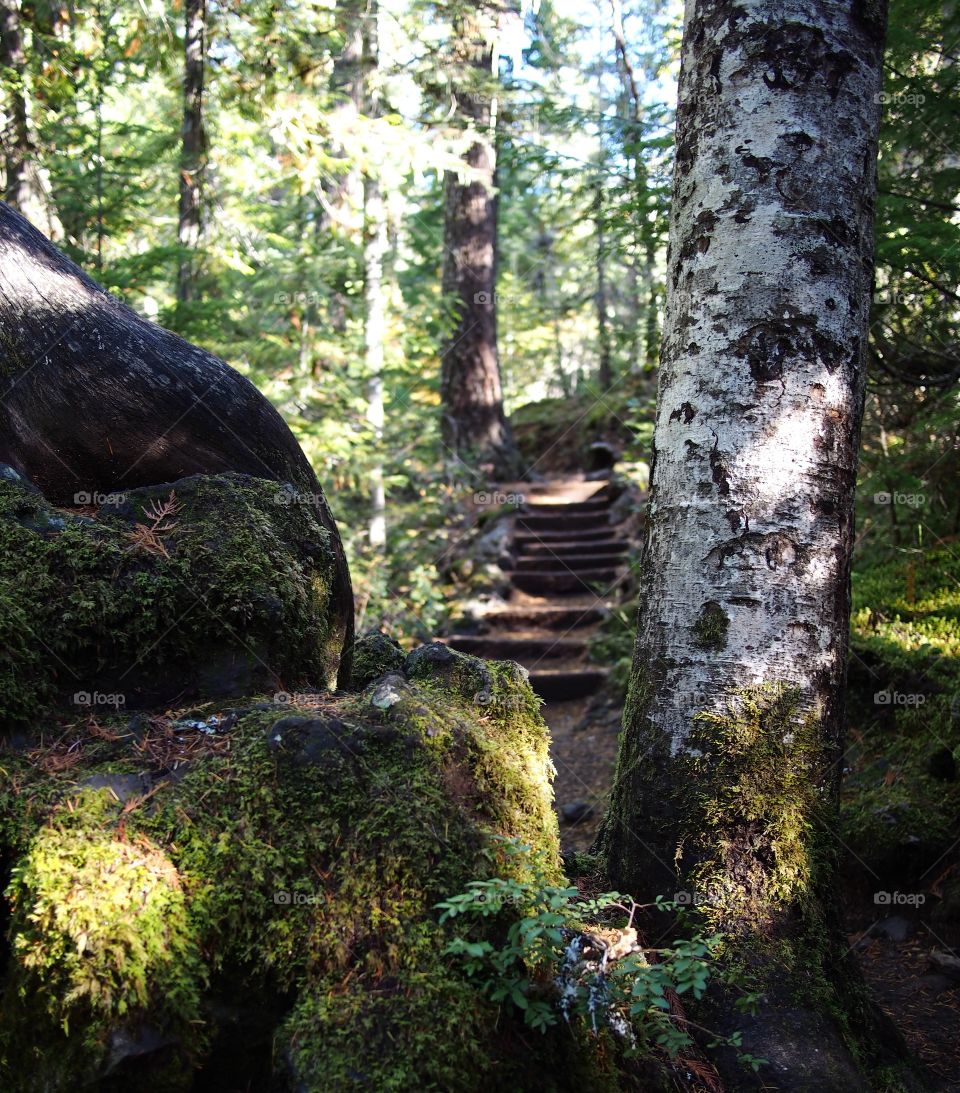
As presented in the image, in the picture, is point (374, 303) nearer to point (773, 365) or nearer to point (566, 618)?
point (566, 618)

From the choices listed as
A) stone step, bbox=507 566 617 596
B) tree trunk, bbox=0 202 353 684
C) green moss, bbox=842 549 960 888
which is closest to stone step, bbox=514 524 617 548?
stone step, bbox=507 566 617 596

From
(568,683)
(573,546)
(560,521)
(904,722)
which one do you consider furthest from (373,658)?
(560,521)

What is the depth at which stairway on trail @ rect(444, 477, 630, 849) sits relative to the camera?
7416mm

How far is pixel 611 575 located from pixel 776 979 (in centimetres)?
930

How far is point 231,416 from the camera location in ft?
12.1

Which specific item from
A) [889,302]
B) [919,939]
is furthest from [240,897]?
[889,302]

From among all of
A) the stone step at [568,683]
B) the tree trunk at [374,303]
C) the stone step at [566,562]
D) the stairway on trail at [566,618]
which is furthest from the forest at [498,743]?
the stone step at [566,562]

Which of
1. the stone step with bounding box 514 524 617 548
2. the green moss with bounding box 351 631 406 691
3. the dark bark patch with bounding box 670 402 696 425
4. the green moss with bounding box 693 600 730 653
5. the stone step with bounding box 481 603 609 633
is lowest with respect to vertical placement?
the stone step with bounding box 481 603 609 633

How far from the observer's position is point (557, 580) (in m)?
12.3

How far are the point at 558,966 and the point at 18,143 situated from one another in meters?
9.25

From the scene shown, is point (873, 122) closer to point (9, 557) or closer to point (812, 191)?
point (812, 191)

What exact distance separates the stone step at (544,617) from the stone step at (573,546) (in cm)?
136

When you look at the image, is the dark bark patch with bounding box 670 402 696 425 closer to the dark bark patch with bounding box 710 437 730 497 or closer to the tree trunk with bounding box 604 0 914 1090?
the tree trunk with bounding box 604 0 914 1090

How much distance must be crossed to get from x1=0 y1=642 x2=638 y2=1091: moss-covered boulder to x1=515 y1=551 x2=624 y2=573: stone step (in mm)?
9573
